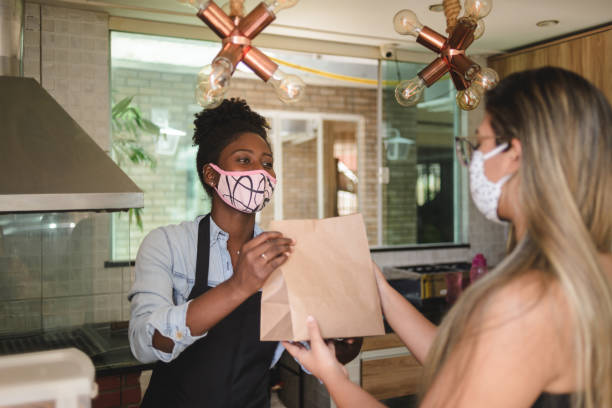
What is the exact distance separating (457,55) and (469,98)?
0.43 feet

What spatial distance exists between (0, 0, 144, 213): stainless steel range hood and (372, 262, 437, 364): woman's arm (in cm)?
90

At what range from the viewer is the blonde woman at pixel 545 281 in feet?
2.42

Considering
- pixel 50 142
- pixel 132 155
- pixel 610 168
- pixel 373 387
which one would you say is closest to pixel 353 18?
pixel 132 155

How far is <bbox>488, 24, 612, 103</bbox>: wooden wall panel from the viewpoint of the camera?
116 inches

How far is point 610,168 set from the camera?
2.64 ft

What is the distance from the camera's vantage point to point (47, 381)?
659mm

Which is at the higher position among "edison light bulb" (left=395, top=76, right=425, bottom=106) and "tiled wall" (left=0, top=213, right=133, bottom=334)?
"edison light bulb" (left=395, top=76, right=425, bottom=106)

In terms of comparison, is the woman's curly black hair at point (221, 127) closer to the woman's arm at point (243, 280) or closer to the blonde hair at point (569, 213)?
the woman's arm at point (243, 280)

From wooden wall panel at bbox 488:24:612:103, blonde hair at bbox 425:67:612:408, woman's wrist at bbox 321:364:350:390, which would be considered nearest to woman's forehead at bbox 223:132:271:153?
woman's wrist at bbox 321:364:350:390

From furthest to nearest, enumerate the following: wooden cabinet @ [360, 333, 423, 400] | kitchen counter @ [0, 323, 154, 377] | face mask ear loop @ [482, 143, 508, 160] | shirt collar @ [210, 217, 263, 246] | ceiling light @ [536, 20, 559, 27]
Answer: ceiling light @ [536, 20, 559, 27]
wooden cabinet @ [360, 333, 423, 400]
kitchen counter @ [0, 323, 154, 377]
shirt collar @ [210, 217, 263, 246]
face mask ear loop @ [482, 143, 508, 160]

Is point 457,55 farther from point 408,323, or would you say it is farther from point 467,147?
point 408,323

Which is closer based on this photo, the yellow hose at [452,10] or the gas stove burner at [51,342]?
the yellow hose at [452,10]

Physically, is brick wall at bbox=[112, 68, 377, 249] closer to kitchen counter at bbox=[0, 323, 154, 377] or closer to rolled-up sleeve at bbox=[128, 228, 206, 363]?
kitchen counter at bbox=[0, 323, 154, 377]

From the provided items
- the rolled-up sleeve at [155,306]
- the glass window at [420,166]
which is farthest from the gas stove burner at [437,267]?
the rolled-up sleeve at [155,306]
